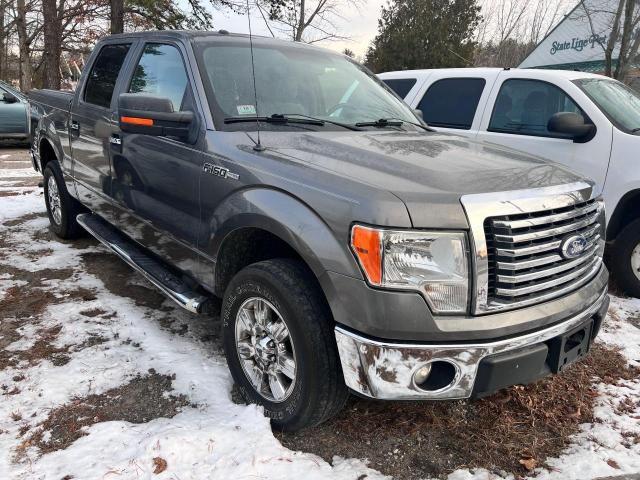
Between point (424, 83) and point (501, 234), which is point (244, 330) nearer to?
point (501, 234)

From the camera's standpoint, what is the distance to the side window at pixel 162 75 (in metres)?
3.28

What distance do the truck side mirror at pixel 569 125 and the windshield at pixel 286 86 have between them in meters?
1.45

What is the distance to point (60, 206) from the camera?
5.46 m

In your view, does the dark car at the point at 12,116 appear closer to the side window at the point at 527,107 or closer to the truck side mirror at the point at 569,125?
the side window at the point at 527,107

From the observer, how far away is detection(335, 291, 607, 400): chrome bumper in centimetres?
207

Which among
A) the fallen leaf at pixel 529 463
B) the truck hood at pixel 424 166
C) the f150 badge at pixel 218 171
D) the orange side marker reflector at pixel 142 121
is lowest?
the fallen leaf at pixel 529 463

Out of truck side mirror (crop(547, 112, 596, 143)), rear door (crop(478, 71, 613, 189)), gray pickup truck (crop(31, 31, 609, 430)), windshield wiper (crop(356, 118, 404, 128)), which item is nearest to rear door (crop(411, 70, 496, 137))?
rear door (crop(478, 71, 613, 189))

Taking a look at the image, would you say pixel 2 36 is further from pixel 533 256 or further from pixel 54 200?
pixel 533 256

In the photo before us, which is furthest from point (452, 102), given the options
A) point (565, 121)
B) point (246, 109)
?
point (246, 109)

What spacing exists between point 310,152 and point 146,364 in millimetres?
1649

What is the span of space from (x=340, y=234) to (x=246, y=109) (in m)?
1.31

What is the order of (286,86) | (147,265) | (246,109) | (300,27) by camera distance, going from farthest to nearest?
(300,27) → (147,265) → (286,86) → (246,109)

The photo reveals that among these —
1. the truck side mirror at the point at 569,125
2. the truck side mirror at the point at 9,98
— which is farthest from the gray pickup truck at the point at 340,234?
the truck side mirror at the point at 9,98

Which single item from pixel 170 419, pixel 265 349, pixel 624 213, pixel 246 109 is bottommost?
pixel 170 419
